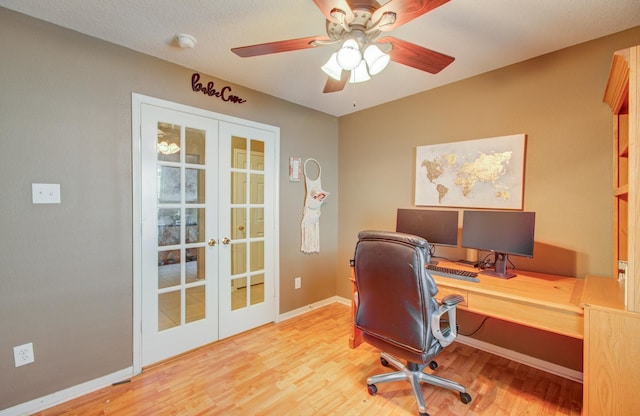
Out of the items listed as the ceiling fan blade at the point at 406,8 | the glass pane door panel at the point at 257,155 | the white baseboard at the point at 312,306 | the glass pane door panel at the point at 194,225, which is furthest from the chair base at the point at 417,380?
the glass pane door panel at the point at 257,155

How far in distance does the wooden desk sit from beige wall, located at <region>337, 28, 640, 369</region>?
287 mm

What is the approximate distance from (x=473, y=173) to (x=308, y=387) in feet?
7.19

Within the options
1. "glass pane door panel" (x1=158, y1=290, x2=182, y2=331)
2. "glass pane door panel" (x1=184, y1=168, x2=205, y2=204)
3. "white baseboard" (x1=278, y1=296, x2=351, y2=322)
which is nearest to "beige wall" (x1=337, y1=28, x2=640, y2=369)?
"white baseboard" (x1=278, y1=296, x2=351, y2=322)

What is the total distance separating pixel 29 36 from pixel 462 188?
130 inches

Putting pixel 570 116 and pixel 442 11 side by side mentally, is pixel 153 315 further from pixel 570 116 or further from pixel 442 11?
pixel 570 116

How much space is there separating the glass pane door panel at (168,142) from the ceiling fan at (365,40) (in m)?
1.08

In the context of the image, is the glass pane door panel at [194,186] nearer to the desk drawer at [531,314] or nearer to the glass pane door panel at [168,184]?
the glass pane door panel at [168,184]

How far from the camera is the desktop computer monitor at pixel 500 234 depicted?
197 centimetres

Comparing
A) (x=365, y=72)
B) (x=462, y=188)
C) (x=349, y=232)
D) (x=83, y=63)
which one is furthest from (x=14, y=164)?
(x=462, y=188)

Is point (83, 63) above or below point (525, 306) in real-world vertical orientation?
above

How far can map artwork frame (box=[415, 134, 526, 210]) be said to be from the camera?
2.27 m

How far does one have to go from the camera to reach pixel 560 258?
6.82ft

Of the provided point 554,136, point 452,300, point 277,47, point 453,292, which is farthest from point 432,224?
point 277,47

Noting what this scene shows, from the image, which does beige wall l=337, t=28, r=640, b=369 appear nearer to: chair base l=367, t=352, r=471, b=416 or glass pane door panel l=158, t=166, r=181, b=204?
chair base l=367, t=352, r=471, b=416
